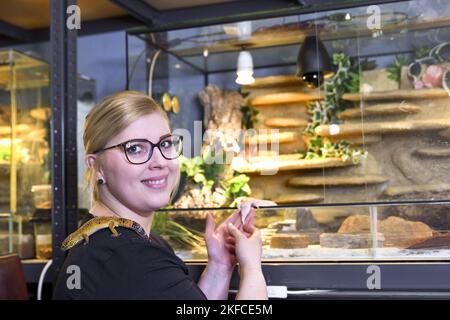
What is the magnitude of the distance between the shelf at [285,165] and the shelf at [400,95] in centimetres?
28

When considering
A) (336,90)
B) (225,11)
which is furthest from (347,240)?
(225,11)

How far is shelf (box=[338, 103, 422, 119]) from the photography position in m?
2.13

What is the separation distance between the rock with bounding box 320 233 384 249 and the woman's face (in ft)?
2.62

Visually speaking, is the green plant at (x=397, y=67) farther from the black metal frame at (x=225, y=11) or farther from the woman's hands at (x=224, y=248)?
the woman's hands at (x=224, y=248)

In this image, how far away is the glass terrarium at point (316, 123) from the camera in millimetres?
1844

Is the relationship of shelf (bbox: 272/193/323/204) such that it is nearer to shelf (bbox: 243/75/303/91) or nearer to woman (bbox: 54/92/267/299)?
shelf (bbox: 243/75/303/91)

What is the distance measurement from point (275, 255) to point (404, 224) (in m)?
0.42

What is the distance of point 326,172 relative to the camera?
2.32 m

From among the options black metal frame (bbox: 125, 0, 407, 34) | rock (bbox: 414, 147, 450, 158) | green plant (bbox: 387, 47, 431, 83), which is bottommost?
rock (bbox: 414, 147, 450, 158)

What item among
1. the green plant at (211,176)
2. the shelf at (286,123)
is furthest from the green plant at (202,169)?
the shelf at (286,123)

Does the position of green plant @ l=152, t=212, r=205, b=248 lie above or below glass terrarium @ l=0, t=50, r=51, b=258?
below

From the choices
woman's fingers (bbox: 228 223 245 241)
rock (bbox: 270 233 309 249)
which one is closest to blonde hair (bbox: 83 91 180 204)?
woman's fingers (bbox: 228 223 245 241)
